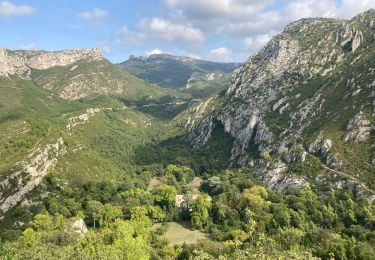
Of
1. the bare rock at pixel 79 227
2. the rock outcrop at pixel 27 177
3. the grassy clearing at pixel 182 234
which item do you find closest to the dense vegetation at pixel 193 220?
the bare rock at pixel 79 227

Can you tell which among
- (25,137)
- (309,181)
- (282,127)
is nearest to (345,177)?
(309,181)

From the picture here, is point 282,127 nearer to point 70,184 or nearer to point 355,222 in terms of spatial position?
point 355,222

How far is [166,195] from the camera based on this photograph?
477 feet

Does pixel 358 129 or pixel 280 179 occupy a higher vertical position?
pixel 358 129

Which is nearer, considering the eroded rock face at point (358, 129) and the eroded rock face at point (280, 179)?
the eroded rock face at point (280, 179)

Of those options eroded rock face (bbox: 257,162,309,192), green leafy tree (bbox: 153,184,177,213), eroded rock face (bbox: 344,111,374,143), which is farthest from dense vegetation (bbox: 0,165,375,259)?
eroded rock face (bbox: 344,111,374,143)

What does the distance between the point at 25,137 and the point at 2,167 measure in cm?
3004

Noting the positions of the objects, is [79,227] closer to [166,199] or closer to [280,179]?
[166,199]

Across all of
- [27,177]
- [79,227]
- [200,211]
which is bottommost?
[79,227]

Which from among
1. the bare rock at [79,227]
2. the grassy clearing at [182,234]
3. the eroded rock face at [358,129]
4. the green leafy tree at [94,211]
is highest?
the eroded rock face at [358,129]

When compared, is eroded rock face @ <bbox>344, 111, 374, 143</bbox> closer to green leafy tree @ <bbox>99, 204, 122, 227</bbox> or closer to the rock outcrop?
green leafy tree @ <bbox>99, 204, 122, 227</bbox>

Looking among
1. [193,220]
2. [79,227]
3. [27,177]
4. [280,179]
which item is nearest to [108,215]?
[79,227]

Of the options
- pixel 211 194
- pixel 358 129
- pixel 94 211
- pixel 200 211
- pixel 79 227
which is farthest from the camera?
pixel 211 194

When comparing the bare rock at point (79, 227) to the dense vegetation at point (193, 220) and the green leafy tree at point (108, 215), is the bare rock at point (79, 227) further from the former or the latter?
the green leafy tree at point (108, 215)
